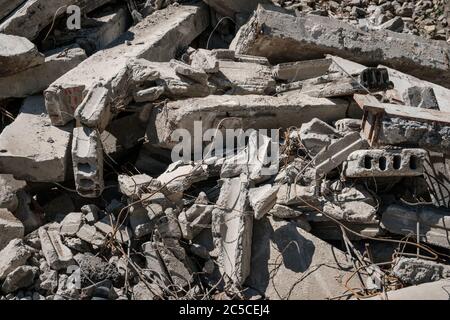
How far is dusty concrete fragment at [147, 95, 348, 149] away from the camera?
5.41 meters

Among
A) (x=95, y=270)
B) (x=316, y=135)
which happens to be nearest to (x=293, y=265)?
(x=316, y=135)

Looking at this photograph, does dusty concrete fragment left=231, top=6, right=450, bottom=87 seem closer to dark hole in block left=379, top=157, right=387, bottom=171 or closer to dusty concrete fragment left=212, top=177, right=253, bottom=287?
dark hole in block left=379, top=157, right=387, bottom=171

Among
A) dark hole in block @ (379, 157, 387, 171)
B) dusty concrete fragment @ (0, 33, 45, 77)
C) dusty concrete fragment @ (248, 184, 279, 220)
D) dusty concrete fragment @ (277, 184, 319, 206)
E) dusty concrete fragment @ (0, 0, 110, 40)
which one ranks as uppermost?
dusty concrete fragment @ (0, 0, 110, 40)

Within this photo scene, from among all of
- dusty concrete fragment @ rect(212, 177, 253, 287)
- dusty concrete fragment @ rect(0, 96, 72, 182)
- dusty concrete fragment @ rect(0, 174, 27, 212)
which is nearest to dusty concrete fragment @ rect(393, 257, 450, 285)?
dusty concrete fragment @ rect(212, 177, 253, 287)

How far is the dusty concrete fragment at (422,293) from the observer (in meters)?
4.42

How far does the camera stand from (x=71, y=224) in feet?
16.3

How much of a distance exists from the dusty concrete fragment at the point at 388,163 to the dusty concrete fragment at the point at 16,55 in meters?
3.46

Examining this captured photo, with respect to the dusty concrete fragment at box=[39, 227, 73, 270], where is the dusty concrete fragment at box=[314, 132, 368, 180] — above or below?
above

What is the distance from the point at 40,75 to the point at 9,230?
6.59 feet

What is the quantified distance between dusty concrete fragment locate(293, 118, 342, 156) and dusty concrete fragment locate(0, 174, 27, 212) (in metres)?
2.71

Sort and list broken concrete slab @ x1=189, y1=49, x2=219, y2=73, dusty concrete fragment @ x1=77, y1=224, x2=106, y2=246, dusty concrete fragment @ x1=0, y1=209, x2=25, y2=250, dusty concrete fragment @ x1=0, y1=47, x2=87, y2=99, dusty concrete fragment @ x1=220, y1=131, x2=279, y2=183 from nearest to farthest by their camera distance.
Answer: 1. dusty concrete fragment @ x1=0, y1=209, x2=25, y2=250
2. dusty concrete fragment @ x1=77, y1=224, x2=106, y2=246
3. dusty concrete fragment @ x1=220, y1=131, x2=279, y2=183
4. dusty concrete fragment @ x1=0, y1=47, x2=87, y2=99
5. broken concrete slab @ x1=189, y1=49, x2=219, y2=73

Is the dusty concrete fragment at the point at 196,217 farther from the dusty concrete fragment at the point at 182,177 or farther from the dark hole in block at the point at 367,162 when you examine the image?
the dark hole in block at the point at 367,162

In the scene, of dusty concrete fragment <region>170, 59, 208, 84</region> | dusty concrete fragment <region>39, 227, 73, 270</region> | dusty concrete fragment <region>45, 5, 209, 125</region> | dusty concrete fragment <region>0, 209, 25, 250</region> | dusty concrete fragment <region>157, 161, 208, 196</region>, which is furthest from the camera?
dusty concrete fragment <region>170, 59, 208, 84</region>

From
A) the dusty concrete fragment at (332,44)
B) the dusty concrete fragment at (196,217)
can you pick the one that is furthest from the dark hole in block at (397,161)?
the dusty concrete fragment at (332,44)
